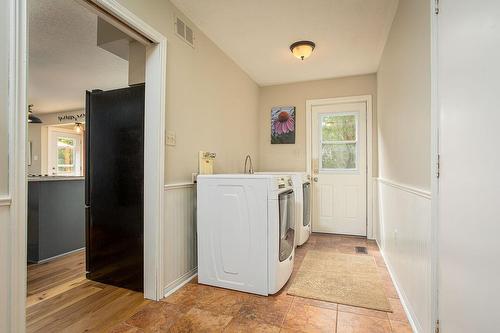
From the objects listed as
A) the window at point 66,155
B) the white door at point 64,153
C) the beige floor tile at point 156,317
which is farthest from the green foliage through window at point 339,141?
the window at point 66,155

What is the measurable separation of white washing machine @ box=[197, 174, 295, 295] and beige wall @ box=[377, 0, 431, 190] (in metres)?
1.00

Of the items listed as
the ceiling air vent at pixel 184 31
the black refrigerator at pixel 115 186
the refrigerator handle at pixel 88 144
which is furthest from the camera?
the refrigerator handle at pixel 88 144

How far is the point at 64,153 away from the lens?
7.38m

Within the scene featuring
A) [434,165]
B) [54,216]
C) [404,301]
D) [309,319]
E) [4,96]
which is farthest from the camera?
[54,216]

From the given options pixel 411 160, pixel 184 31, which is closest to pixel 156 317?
pixel 411 160

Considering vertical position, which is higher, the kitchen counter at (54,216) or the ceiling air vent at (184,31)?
the ceiling air vent at (184,31)

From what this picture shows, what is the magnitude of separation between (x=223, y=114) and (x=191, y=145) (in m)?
0.84

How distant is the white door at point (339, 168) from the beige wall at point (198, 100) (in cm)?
130

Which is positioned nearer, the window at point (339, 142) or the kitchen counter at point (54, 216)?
the kitchen counter at point (54, 216)

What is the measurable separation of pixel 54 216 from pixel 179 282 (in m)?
1.92

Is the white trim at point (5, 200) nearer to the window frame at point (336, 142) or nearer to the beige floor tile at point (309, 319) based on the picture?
the beige floor tile at point (309, 319)

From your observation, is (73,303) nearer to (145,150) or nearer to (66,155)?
(145,150)

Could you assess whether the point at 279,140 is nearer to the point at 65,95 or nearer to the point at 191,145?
the point at 191,145

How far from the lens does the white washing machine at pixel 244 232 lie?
6.79 ft
